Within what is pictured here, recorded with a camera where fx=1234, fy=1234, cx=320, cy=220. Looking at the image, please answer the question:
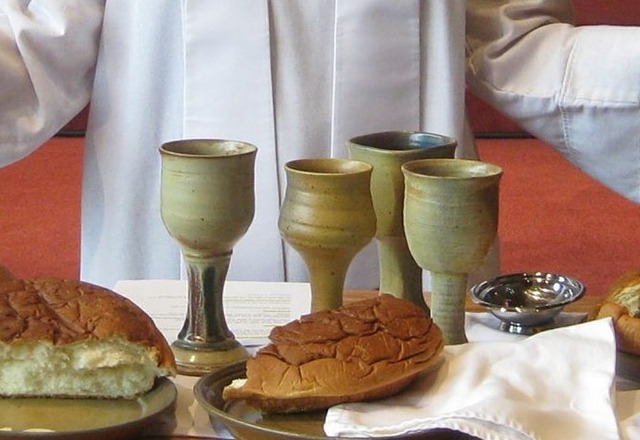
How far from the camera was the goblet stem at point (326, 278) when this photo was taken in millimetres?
925

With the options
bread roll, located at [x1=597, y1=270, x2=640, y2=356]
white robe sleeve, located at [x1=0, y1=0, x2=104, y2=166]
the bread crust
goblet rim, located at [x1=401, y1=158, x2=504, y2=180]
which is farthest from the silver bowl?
white robe sleeve, located at [x1=0, y1=0, x2=104, y2=166]

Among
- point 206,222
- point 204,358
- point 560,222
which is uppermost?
point 206,222

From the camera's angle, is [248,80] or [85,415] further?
[248,80]

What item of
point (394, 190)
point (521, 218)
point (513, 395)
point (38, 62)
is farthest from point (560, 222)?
point (513, 395)

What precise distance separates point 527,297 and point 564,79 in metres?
0.35

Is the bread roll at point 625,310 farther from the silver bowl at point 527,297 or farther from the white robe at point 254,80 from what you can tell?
the white robe at point 254,80

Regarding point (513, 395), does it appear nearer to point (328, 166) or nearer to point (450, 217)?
point (450, 217)

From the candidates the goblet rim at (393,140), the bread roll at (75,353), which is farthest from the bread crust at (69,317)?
the goblet rim at (393,140)

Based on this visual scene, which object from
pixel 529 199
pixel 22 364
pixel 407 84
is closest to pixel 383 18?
pixel 407 84

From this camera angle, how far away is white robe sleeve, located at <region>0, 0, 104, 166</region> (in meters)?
1.31

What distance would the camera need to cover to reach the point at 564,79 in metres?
1.31

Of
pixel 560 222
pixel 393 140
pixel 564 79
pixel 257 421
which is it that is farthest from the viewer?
pixel 560 222

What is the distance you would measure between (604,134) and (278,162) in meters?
0.35

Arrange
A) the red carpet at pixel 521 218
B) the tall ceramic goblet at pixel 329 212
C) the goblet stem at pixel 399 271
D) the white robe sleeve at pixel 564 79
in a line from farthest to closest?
the red carpet at pixel 521 218 < the white robe sleeve at pixel 564 79 < the goblet stem at pixel 399 271 < the tall ceramic goblet at pixel 329 212
